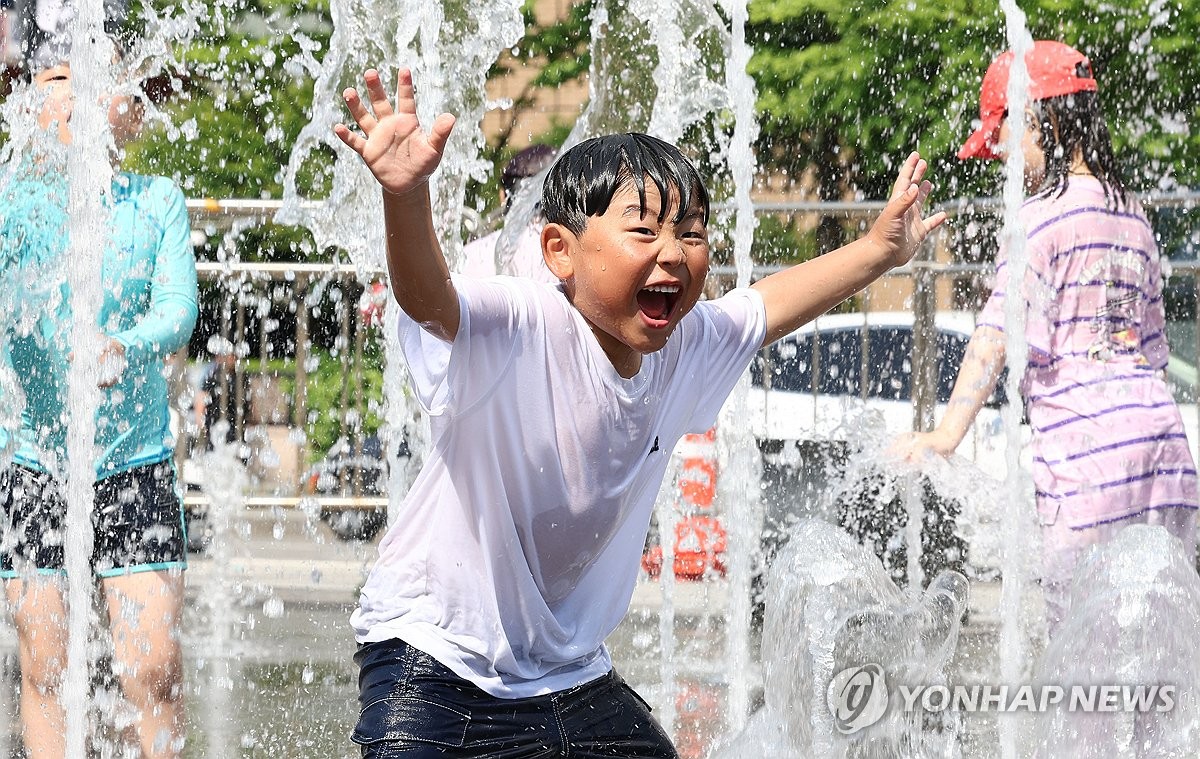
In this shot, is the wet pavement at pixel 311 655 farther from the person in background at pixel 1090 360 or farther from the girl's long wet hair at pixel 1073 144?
the girl's long wet hair at pixel 1073 144

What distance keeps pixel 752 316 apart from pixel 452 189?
384 centimetres

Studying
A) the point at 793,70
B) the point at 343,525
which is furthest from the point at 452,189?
the point at 793,70

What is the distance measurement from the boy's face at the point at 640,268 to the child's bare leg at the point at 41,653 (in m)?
1.70

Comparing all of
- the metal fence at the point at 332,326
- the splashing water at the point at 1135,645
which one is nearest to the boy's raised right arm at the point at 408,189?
the splashing water at the point at 1135,645

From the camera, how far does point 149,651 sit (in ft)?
11.1

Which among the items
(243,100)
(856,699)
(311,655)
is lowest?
(311,655)

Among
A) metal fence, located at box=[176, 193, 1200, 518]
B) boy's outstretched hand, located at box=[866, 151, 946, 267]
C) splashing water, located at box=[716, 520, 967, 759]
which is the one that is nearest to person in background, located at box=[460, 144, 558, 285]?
boy's outstretched hand, located at box=[866, 151, 946, 267]

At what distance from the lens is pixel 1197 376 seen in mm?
7281

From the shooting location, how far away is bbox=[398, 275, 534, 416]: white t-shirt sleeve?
2.18 m

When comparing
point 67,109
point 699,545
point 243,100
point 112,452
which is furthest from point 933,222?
point 243,100

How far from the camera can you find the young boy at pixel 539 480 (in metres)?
2.21

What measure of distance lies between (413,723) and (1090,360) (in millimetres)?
1994

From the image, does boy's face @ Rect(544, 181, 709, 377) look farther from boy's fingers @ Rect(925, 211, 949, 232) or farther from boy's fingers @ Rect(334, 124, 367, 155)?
boy's fingers @ Rect(925, 211, 949, 232)

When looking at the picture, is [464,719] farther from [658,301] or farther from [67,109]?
[67,109]
